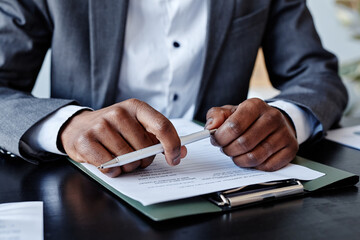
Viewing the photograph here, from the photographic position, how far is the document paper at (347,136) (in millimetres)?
930

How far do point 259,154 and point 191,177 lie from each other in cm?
13

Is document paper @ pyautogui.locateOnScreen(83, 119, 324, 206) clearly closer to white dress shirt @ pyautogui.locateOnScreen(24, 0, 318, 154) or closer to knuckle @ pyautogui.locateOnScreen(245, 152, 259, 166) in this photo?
knuckle @ pyautogui.locateOnScreen(245, 152, 259, 166)

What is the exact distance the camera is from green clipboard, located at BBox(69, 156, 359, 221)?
1.69 feet

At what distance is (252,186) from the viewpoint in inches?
23.6

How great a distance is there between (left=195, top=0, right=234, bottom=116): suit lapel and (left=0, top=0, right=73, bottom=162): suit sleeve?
41cm

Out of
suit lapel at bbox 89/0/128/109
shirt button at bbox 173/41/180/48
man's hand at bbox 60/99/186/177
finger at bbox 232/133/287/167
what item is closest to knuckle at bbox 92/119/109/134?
man's hand at bbox 60/99/186/177

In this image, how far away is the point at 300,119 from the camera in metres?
0.88

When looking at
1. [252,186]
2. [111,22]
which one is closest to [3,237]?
[252,186]

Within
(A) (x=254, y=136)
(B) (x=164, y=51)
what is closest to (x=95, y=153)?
(A) (x=254, y=136)

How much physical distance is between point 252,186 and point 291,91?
0.48m

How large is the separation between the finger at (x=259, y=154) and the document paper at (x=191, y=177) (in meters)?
0.01

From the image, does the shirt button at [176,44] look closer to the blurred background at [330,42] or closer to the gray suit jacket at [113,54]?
the gray suit jacket at [113,54]

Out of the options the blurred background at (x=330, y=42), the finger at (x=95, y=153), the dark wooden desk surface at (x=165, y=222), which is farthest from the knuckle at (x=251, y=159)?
the blurred background at (x=330, y=42)

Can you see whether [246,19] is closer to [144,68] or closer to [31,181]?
[144,68]
